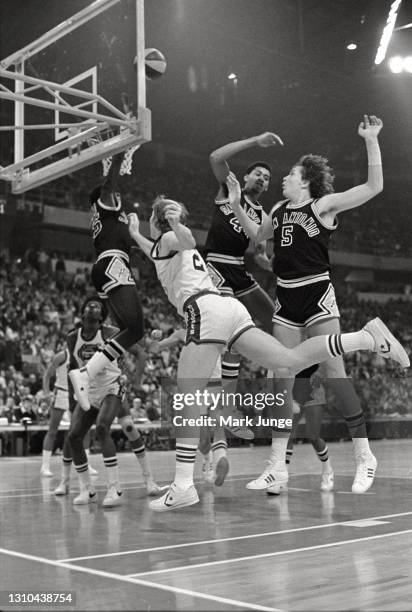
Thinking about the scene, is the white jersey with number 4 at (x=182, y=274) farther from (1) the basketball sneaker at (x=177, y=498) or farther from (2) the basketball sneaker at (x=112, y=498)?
(2) the basketball sneaker at (x=112, y=498)

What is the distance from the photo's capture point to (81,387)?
6.55 metres

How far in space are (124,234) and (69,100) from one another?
277 centimetres

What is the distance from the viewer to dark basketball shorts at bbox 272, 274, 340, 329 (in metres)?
6.35

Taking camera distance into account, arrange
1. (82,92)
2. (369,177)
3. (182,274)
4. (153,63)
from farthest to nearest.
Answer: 1. (153,63)
2. (82,92)
3. (369,177)
4. (182,274)

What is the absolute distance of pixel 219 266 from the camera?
757cm

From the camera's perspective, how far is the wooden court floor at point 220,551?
11.3 feet

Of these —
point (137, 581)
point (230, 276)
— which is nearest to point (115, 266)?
point (230, 276)

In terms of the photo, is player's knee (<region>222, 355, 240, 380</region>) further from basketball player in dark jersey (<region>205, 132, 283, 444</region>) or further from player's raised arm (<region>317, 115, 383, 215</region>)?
player's raised arm (<region>317, 115, 383, 215</region>)

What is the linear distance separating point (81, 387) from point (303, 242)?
2236 millimetres

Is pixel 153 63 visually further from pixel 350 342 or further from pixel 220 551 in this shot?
pixel 220 551

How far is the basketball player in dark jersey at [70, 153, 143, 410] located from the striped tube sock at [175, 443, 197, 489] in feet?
5.70

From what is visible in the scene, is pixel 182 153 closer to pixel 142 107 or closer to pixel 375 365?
pixel 375 365

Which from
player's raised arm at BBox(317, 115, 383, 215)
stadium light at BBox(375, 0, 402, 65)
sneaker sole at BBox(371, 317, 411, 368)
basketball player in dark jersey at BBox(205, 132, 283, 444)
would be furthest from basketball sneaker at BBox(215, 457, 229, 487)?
stadium light at BBox(375, 0, 402, 65)

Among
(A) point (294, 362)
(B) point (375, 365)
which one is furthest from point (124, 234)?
(B) point (375, 365)
